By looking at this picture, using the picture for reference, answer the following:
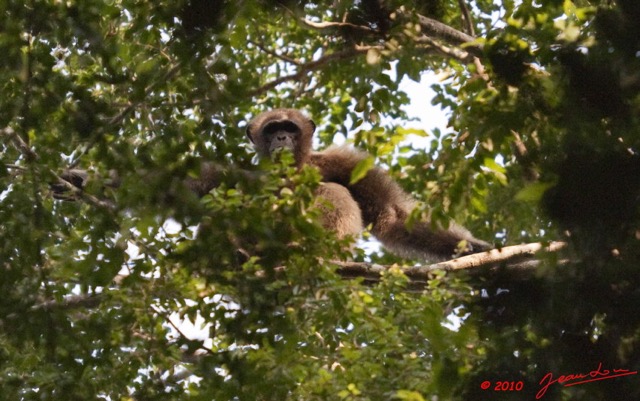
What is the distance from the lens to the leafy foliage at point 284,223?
321 cm

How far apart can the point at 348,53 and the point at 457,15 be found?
311cm

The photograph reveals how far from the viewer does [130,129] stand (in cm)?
618

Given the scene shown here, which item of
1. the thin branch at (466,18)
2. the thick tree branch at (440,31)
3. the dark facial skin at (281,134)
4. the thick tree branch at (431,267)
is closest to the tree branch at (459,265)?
the thick tree branch at (431,267)

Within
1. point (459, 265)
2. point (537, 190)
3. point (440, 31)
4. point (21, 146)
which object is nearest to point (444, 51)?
point (440, 31)

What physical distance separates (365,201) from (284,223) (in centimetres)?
578

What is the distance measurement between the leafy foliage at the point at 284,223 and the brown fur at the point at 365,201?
207 centimetres

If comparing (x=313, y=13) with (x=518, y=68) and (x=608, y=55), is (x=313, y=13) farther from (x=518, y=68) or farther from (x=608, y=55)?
(x=608, y=55)

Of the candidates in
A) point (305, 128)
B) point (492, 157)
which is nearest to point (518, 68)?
point (492, 157)

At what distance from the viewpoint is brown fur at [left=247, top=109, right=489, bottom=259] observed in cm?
959

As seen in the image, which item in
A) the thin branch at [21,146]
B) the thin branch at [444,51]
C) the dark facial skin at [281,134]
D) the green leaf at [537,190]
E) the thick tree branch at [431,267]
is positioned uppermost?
the dark facial skin at [281,134]

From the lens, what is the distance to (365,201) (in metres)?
10.5

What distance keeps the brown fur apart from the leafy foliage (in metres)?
2.07

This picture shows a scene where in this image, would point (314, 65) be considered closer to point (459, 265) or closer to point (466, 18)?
point (466, 18)

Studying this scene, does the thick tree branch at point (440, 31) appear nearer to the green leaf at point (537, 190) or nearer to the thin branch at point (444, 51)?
the thin branch at point (444, 51)
